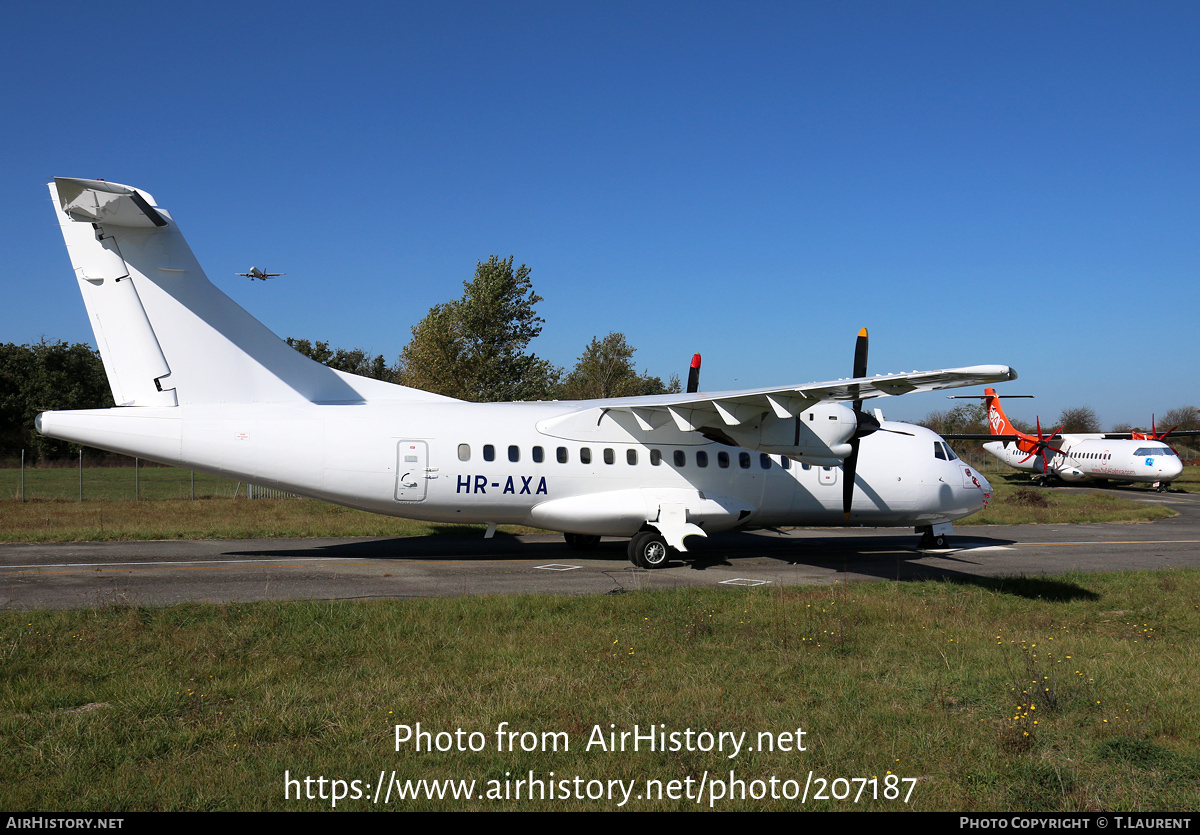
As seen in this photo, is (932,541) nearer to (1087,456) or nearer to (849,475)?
(849,475)

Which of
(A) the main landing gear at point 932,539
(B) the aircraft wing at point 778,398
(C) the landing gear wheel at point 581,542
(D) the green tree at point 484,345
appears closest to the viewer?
(B) the aircraft wing at point 778,398

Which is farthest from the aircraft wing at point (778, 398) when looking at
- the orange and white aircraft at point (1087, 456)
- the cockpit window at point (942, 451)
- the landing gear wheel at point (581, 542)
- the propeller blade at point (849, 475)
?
the orange and white aircraft at point (1087, 456)

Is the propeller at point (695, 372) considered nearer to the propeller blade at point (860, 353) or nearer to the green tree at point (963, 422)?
the propeller blade at point (860, 353)

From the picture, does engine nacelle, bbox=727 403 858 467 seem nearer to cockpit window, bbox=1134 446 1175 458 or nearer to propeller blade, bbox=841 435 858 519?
propeller blade, bbox=841 435 858 519

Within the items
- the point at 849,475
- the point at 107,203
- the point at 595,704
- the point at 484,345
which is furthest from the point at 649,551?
the point at 484,345

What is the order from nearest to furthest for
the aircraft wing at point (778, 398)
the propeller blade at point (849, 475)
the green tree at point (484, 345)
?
the aircraft wing at point (778, 398)
the propeller blade at point (849, 475)
the green tree at point (484, 345)

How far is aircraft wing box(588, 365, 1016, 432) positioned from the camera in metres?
12.3

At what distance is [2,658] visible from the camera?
7898 millimetres

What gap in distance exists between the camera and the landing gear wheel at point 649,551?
1622cm

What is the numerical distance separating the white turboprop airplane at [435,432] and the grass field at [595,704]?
4.08 m

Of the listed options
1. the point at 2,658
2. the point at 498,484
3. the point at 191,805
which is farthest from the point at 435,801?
the point at 498,484

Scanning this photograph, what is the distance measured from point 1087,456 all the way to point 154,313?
56.2 m

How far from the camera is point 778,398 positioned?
47.0 ft

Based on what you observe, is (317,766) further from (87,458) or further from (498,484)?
(87,458)
